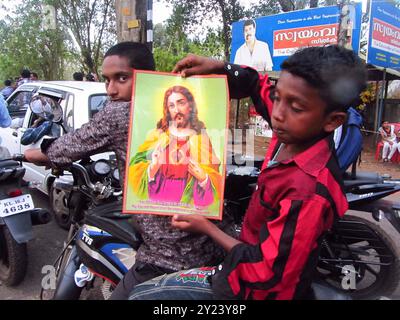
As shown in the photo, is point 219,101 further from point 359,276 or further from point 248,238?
point 359,276

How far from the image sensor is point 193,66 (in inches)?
52.1

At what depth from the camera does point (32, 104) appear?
1.88 m

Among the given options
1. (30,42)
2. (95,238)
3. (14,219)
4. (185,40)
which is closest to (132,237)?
(95,238)

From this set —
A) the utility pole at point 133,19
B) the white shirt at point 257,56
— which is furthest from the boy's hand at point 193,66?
the white shirt at point 257,56

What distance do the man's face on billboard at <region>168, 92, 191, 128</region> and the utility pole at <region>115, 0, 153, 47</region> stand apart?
3.39 meters

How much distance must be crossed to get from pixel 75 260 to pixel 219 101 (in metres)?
1.21

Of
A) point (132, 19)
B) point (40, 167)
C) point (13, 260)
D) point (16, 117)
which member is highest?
point (132, 19)

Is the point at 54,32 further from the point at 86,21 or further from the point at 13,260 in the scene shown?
the point at 13,260

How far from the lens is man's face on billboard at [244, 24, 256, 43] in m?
10.0

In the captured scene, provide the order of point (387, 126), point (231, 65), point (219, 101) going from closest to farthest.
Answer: point (219, 101)
point (231, 65)
point (387, 126)

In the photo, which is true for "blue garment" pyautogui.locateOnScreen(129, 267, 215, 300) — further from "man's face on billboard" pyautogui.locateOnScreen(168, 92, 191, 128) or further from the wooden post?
the wooden post

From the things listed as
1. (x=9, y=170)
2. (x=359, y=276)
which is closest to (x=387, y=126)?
(x=359, y=276)

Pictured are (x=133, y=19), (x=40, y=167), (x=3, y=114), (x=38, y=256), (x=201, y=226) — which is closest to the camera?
(x=201, y=226)

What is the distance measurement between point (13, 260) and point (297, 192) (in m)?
2.53
